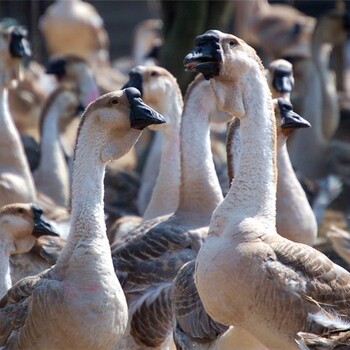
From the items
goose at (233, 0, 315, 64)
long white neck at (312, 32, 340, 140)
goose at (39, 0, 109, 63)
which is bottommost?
goose at (39, 0, 109, 63)

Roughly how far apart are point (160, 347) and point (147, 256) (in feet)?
1.97

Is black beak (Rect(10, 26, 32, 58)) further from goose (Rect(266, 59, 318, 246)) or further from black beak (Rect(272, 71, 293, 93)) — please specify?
goose (Rect(266, 59, 318, 246))

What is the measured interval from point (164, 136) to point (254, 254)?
360cm

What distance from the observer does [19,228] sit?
26.3 feet

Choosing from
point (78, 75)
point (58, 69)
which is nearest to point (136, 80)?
point (78, 75)

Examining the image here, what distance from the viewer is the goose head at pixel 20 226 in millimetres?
8008

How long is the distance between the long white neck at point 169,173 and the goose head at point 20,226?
5.05 feet

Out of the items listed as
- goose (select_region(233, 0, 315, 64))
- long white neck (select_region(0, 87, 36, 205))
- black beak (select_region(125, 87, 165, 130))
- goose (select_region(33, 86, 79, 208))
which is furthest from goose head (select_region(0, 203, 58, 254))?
goose (select_region(233, 0, 315, 64))

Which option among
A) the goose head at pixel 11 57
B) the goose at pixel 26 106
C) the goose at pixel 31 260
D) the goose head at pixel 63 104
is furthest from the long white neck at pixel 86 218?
the goose at pixel 26 106

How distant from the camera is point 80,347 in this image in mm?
6797

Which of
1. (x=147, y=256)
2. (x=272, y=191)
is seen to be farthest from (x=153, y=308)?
(x=272, y=191)

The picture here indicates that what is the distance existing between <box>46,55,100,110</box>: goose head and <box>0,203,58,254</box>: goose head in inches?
285

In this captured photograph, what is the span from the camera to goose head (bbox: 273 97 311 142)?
793cm

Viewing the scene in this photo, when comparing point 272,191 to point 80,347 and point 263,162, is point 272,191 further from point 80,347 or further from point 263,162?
point 80,347
